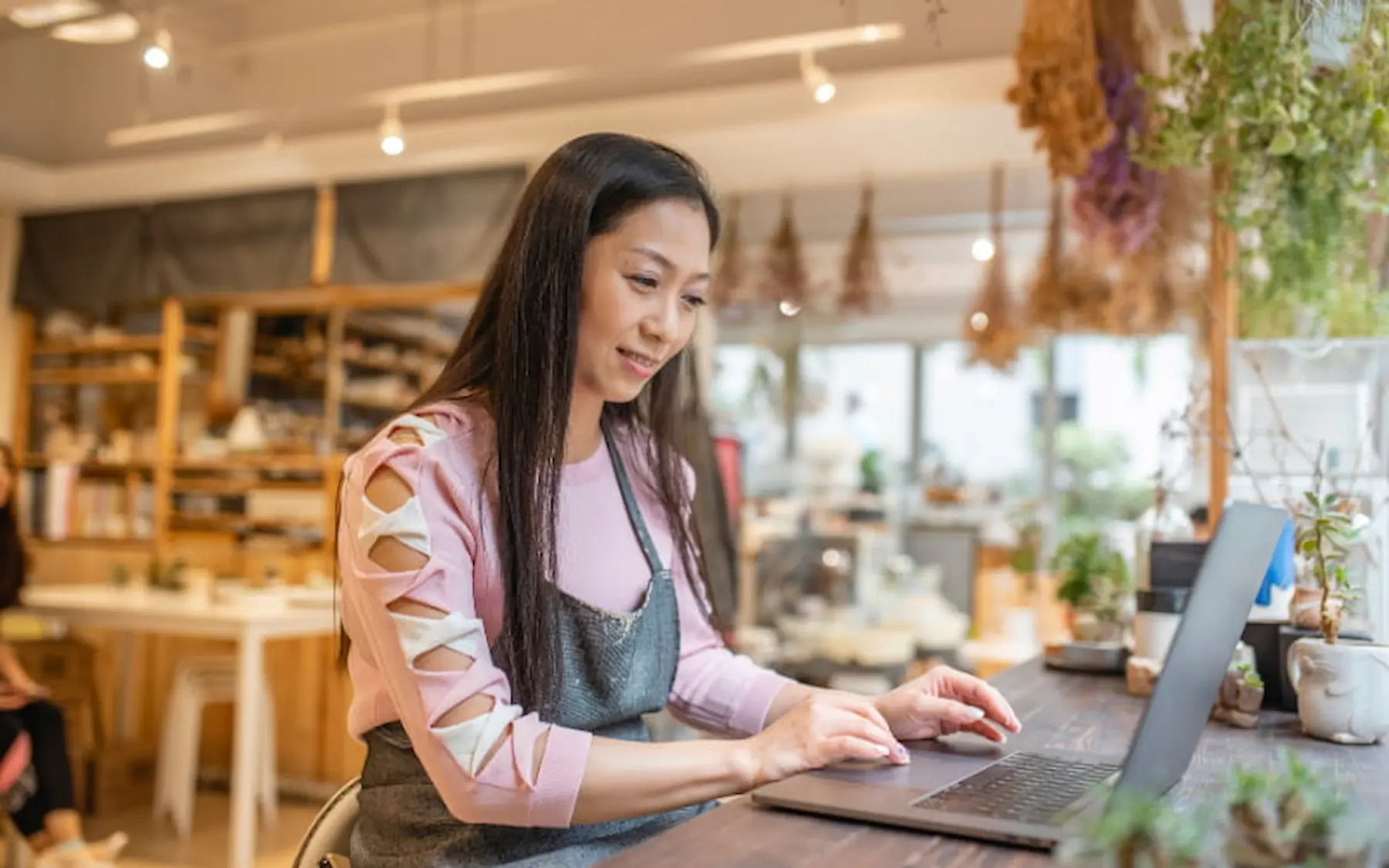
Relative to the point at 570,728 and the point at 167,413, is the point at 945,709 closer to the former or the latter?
the point at 570,728

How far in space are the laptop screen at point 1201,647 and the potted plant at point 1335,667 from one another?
0.26 metres

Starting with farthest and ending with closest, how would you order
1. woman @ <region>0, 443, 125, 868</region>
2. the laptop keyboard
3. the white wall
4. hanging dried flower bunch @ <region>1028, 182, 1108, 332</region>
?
the white wall
hanging dried flower bunch @ <region>1028, 182, 1108, 332</region>
woman @ <region>0, 443, 125, 868</region>
the laptop keyboard

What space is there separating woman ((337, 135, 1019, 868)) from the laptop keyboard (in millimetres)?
106

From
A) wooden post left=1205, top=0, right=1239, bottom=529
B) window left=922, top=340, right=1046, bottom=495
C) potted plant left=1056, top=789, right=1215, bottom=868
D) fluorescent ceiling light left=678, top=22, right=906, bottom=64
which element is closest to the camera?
potted plant left=1056, top=789, right=1215, bottom=868

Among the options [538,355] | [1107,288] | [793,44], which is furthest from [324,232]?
[538,355]

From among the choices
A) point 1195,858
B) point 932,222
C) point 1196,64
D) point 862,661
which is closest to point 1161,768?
point 1195,858

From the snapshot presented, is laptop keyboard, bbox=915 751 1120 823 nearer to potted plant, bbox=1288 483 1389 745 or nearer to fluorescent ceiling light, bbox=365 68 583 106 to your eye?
potted plant, bbox=1288 483 1389 745

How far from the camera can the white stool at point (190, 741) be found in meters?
4.39

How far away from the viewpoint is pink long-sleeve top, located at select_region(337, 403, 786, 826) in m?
1.17

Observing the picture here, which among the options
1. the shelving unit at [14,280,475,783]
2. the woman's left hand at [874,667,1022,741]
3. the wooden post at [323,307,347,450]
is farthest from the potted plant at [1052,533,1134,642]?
the wooden post at [323,307,347,450]

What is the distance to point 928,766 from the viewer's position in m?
1.28

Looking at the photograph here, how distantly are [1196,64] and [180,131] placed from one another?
3.98 meters

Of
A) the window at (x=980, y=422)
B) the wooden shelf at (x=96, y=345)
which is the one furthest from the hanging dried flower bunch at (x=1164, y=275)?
the wooden shelf at (x=96, y=345)

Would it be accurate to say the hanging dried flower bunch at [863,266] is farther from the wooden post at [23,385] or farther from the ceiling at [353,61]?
the wooden post at [23,385]
